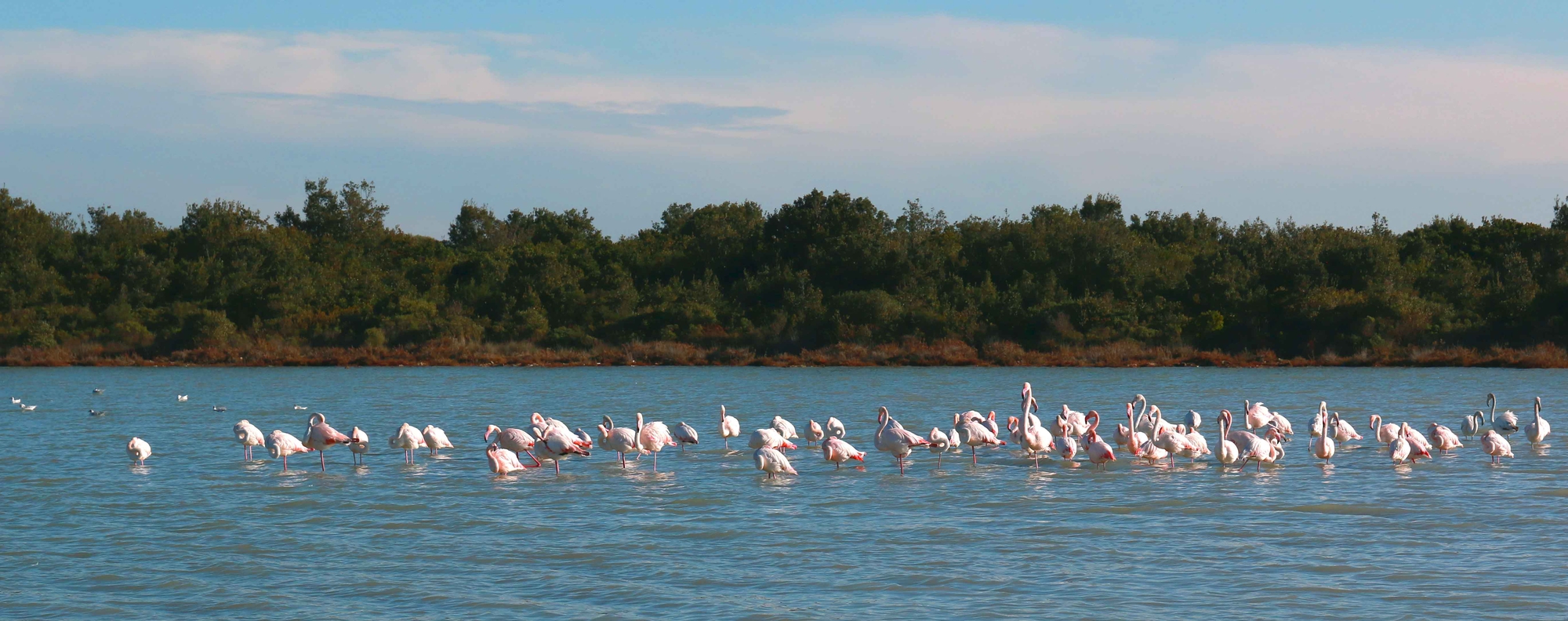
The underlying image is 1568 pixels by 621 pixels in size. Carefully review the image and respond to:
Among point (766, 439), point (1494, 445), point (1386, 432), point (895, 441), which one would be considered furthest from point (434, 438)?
point (1494, 445)

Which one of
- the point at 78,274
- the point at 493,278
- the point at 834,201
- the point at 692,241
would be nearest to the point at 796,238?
the point at 834,201

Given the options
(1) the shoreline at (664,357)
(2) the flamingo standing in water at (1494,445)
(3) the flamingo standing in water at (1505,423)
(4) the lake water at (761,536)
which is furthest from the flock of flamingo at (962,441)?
(1) the shoreline at (664,357)

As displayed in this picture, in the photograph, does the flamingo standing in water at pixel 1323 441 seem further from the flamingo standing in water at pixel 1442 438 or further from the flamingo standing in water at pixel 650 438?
the flamingo standing in water at pixel 650 438

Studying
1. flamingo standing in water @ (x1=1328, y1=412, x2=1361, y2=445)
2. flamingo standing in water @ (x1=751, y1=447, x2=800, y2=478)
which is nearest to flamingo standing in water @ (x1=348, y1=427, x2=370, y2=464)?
flamingo standing in water @ (x1=751, y1=447, x2=800, y2=478)

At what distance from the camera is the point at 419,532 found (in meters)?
12.2

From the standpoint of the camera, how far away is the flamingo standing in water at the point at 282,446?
16.2 meters

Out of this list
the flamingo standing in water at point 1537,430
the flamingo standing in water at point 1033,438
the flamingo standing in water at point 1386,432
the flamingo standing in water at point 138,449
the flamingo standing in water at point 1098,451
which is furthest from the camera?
the flamingo standing in water at point 1537,430

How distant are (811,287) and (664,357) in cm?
754

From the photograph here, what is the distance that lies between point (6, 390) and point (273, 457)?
21290 mm

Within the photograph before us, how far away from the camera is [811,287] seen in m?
52.4

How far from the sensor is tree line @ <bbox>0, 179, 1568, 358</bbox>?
46.8m

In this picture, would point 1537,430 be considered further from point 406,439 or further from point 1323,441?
point 406,439

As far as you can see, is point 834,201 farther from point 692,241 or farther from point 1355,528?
point 1355,528

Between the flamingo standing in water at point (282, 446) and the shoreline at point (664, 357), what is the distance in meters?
30.0
